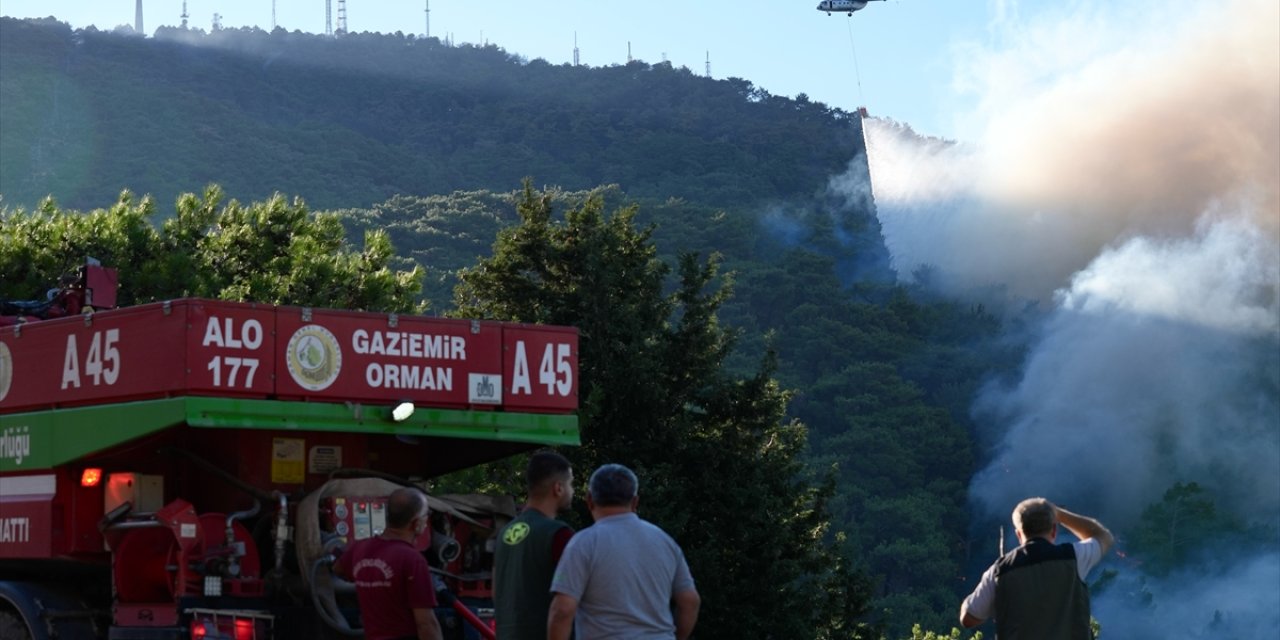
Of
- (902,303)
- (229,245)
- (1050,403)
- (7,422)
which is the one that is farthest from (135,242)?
(902,303)

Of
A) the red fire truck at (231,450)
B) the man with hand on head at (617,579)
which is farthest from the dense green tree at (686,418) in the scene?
the man with hand on head at (617,579)

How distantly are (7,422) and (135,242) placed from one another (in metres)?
17.8

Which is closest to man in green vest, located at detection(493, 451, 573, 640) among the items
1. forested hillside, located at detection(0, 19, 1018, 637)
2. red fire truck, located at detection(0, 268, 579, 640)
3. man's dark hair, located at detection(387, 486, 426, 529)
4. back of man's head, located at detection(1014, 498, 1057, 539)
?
man's dark hair, located at detection(387, 486, 426, 529)

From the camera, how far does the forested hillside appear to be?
28.4 metres

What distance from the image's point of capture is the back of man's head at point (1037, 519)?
907 centimetres

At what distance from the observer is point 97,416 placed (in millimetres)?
11258

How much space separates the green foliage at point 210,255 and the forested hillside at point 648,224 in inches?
3.1

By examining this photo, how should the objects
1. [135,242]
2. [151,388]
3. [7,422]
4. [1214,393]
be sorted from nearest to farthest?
[151,388] < [7,422] < [135,242] < [1214,393]

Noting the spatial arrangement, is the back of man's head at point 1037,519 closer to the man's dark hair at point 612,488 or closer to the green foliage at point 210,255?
the man's dark hair at point 612,488

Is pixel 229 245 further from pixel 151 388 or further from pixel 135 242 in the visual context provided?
pixel 151 388

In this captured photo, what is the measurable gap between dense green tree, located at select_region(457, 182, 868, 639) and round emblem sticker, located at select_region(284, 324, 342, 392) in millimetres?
13949

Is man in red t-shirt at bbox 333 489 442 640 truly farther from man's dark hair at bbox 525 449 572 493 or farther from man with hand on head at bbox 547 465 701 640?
man with hand on head at bbox 547 465 701 640

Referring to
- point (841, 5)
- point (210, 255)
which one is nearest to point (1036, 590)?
point (210, 255)

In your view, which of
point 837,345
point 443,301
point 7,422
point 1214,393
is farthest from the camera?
point 837,345
